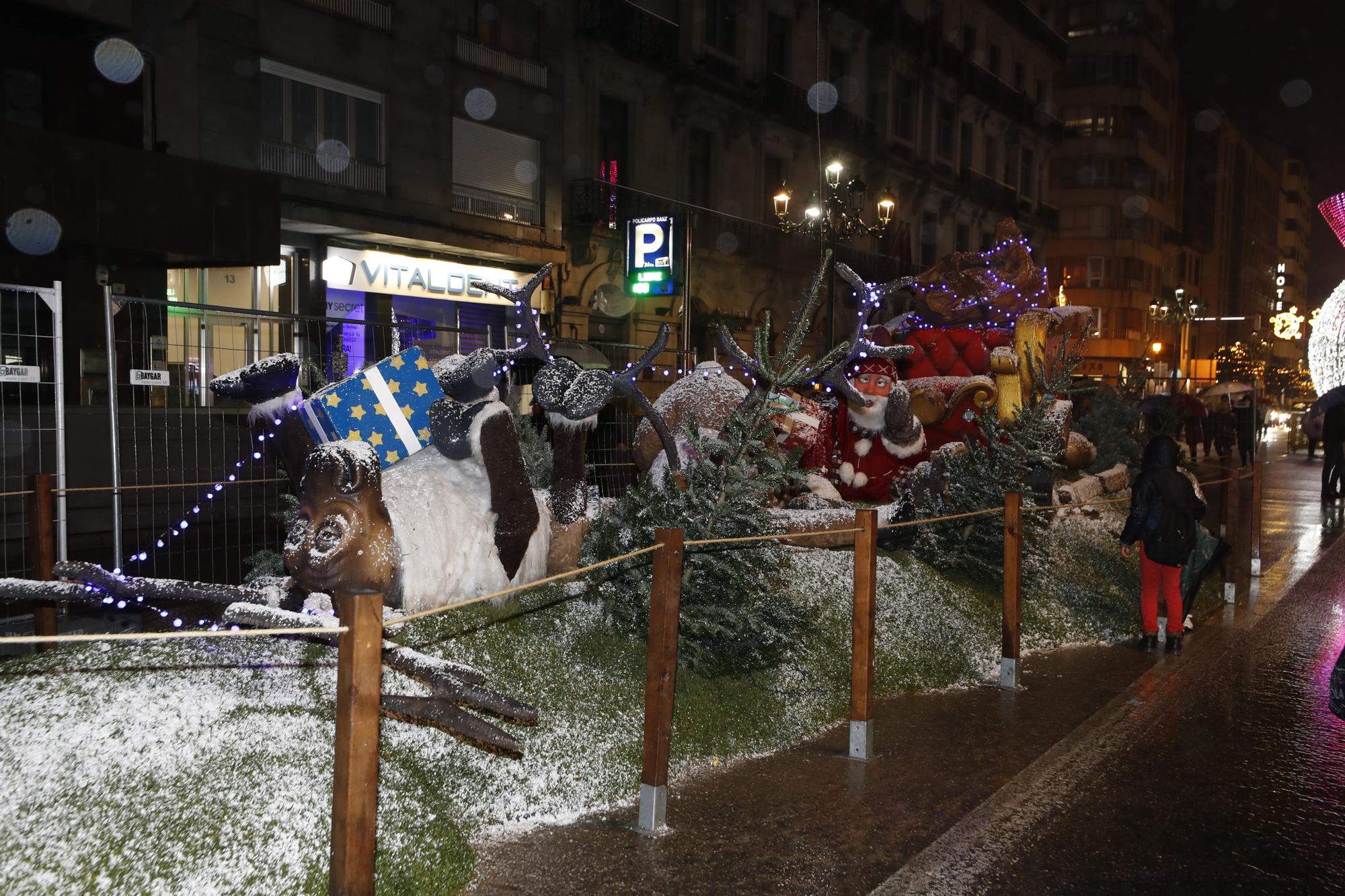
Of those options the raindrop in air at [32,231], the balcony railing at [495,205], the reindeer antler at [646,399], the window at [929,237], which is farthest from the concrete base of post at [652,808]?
the window at [929,237]

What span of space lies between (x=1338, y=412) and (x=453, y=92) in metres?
16.3

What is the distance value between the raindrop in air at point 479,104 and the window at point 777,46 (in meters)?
10.0

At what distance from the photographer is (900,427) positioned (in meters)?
9.66

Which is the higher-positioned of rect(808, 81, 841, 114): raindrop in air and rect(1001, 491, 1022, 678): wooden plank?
rect(808, 81, 841, 114): raindrop in air

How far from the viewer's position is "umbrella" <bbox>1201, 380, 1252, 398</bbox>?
76.8ft

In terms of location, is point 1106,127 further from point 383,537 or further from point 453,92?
point 383,537

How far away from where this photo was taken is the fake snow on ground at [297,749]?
3535mm

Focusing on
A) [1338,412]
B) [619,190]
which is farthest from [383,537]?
[619,190]

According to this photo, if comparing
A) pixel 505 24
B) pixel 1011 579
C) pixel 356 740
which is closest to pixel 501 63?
pixel 505 24

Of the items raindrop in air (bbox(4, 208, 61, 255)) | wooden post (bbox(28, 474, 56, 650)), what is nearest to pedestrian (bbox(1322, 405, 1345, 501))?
wooden post (bbox(28, 474, 56, 650))

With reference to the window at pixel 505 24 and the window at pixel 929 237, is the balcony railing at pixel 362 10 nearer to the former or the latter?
the window at pixel 505 24

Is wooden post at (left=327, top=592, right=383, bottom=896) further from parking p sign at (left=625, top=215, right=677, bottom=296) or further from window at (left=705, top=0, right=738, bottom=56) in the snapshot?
window at (left=705, top=0, right=738, bottom=56)

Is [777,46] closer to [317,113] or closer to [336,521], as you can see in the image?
[317,113]

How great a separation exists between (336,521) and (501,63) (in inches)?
762
